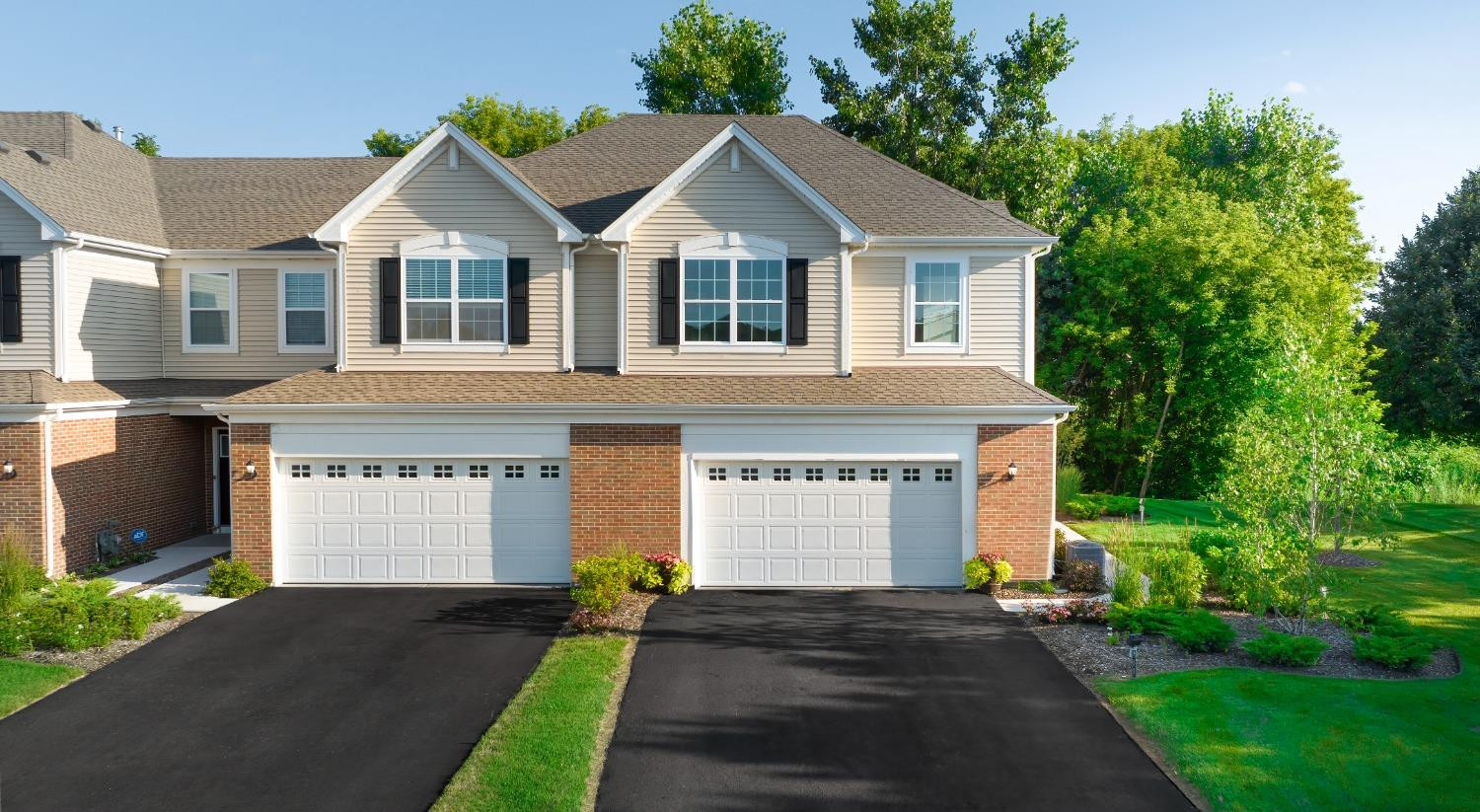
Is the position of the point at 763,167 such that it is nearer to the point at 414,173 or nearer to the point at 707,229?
the point at 707,229

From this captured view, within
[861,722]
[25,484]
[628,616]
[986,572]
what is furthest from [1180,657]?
[25,484]

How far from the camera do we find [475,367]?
1716 centimetres

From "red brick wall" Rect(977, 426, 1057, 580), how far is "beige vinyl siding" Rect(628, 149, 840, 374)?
15.5 ft

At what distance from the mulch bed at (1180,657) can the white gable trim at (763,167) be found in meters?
7.97

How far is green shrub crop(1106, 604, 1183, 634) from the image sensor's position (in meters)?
12.5

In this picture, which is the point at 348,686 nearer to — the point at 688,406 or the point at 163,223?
the point at 688,406

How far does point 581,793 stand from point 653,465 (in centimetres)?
782

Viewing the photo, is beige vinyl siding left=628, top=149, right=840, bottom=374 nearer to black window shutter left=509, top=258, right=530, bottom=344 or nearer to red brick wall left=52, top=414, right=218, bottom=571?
black window shutter left=509, top=258, right=530, bottom=344

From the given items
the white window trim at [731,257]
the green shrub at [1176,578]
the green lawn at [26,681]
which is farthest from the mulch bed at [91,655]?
the green shrub at [1176,578]

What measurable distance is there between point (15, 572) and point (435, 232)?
28.2ft

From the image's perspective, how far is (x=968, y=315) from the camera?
18328mm

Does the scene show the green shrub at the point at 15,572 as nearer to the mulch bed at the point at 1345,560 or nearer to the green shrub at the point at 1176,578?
the green shrub at the point at 1176,578

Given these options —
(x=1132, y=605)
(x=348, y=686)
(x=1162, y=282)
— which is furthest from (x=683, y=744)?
(x=1162, y=282)

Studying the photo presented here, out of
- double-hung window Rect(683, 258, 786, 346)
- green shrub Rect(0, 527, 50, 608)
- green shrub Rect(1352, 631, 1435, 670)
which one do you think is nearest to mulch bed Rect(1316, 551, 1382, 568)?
green shrub Rect(1352, 631, 1435, 670)
